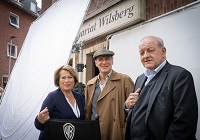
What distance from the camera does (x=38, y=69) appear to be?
7.66ft

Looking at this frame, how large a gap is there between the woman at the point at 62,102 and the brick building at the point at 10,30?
12.7 meters

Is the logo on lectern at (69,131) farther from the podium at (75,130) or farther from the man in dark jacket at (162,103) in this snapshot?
the man in dark jacket at (162,103)

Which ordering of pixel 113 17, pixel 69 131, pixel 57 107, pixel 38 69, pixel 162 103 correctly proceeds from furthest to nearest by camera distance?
pixel 113 17 → pixel 38 69 → pixel 57 107 → pixel 69 131 → pixel 162 103

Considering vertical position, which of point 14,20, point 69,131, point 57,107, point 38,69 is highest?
point 14,20

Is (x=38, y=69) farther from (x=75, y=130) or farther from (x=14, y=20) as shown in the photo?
(x=14, y=20)

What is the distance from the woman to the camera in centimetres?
170

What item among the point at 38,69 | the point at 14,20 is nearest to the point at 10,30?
the point at 14,20

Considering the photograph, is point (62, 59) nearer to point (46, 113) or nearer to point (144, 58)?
point (46, 113)

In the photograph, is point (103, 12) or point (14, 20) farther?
point (14, 20)

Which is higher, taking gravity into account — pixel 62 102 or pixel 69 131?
pixel 62 102

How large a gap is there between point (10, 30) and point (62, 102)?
15.4 m

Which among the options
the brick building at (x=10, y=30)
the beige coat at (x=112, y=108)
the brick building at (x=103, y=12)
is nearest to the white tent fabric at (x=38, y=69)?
the beige coat at (x=112, y=108)

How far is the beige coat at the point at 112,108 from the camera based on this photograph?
2107mm

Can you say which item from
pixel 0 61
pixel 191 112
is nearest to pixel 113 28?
pixel 191 112
